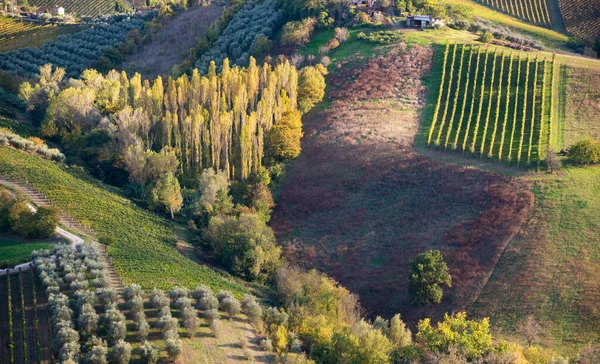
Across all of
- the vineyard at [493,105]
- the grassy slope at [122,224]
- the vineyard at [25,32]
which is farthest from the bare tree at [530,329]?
the vineyard at [25,32]

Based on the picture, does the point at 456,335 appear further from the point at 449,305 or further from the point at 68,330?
the point at 68,330

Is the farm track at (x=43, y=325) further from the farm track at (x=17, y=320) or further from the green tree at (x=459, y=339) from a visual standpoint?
the green tree at (x=459, y=339)

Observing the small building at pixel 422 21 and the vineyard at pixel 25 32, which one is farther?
the vineyard at pixel 25 32

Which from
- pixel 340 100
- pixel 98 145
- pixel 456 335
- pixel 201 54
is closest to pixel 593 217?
pixel 456 335

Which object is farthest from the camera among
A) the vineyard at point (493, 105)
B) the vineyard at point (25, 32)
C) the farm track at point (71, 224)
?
the vineyard at point (25, 32)

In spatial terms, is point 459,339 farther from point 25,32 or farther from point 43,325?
point 25,32

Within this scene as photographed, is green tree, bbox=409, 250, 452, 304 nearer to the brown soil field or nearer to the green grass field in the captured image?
the brown soil field
